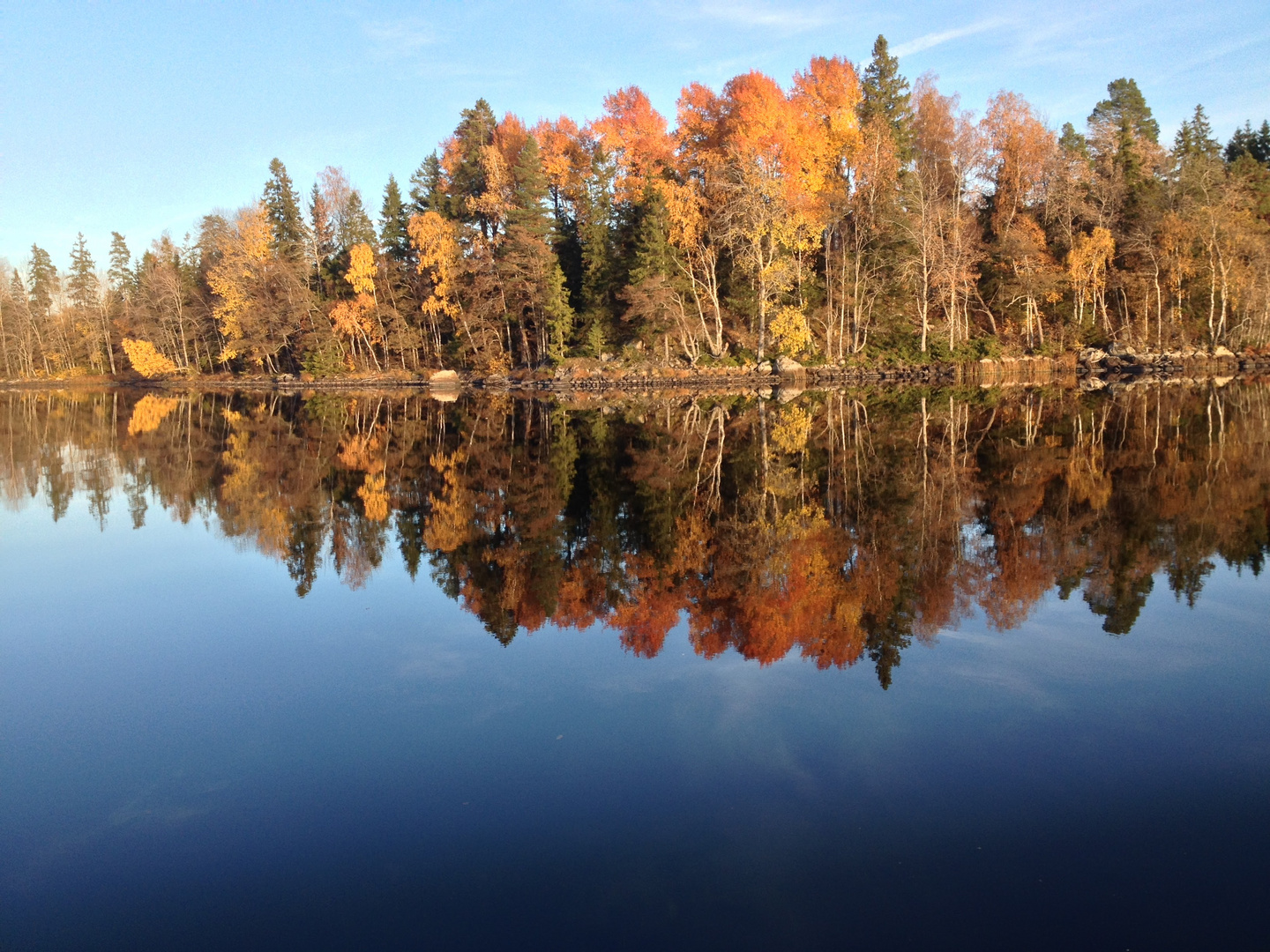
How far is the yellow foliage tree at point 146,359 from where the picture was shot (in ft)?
225

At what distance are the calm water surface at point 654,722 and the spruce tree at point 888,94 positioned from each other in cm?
4220

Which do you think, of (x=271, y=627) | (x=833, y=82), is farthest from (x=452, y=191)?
(x=271, y=627)

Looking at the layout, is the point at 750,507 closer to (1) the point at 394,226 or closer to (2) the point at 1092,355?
(2) the point at 1092,355

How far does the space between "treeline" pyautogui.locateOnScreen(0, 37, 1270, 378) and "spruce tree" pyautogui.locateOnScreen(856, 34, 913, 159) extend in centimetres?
13

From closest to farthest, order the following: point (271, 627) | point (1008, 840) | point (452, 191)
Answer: point (1008, 840), point (271, 627), point (452, 191)

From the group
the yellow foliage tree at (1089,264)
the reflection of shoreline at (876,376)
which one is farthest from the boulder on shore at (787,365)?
the yellow foliage tree at (1089,264)

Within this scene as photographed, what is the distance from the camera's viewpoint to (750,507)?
12922 mm

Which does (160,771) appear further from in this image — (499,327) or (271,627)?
(499,327)

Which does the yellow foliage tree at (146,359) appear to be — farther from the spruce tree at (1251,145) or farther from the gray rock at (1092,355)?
the spruce tree at (1251,145)

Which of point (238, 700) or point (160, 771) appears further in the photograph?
point (238, 700)

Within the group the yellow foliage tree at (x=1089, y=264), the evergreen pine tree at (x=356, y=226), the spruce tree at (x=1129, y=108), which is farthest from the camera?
the spruce tree at (x=1129, y=108)

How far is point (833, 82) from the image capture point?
150 feet

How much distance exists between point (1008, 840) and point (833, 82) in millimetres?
48788

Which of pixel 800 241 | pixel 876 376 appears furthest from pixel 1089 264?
pixel 800 241
